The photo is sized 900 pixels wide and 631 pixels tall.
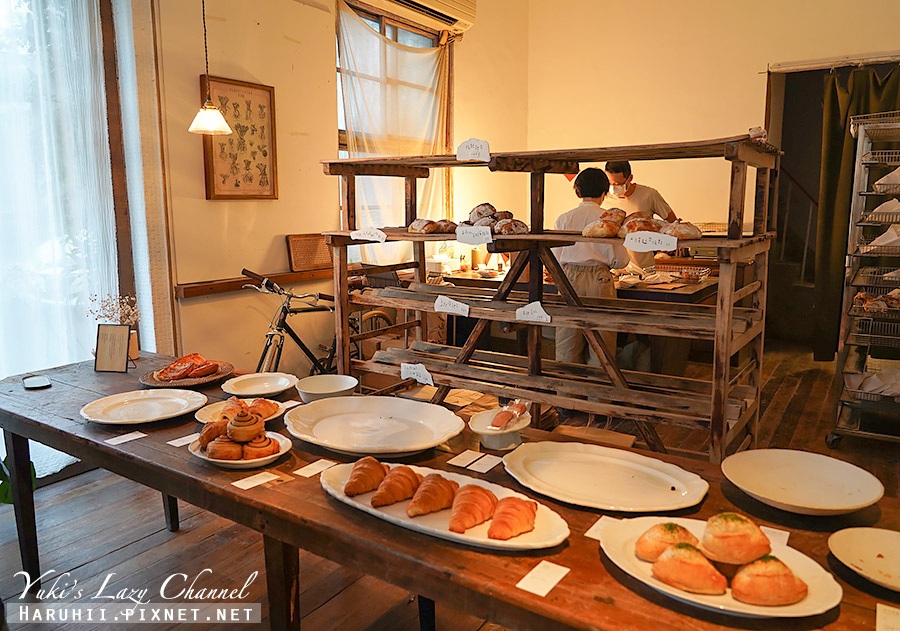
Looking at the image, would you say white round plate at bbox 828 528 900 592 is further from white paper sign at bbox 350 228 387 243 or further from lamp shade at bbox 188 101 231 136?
lamp shade at bbox 188 101 231 136

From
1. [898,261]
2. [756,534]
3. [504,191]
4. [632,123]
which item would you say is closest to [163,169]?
[756,534]

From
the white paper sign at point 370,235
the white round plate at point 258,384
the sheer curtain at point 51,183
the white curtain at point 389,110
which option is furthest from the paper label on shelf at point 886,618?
the white curtain at point 389,110

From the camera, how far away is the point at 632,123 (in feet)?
21.0

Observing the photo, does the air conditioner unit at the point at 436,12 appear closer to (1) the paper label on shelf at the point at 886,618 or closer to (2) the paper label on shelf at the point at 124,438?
(2) the paper label on shelf at the point at 124,438

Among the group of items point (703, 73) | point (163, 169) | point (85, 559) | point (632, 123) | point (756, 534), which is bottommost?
point (85, 559)

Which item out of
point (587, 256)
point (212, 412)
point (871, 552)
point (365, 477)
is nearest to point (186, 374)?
point (212, 412)

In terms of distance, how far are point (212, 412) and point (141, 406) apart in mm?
263

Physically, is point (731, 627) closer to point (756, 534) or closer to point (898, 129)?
point (756, 534)

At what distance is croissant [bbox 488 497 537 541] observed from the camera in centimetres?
117

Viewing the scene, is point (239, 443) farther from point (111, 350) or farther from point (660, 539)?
point (111, 350)

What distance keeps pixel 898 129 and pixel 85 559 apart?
4460mm

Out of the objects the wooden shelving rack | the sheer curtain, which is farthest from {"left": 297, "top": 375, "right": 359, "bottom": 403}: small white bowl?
the sheer curtain

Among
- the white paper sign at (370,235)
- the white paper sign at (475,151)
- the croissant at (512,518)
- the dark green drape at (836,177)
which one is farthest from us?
the dark green drape at (836,177)

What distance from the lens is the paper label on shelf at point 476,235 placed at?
2393 millimetres
